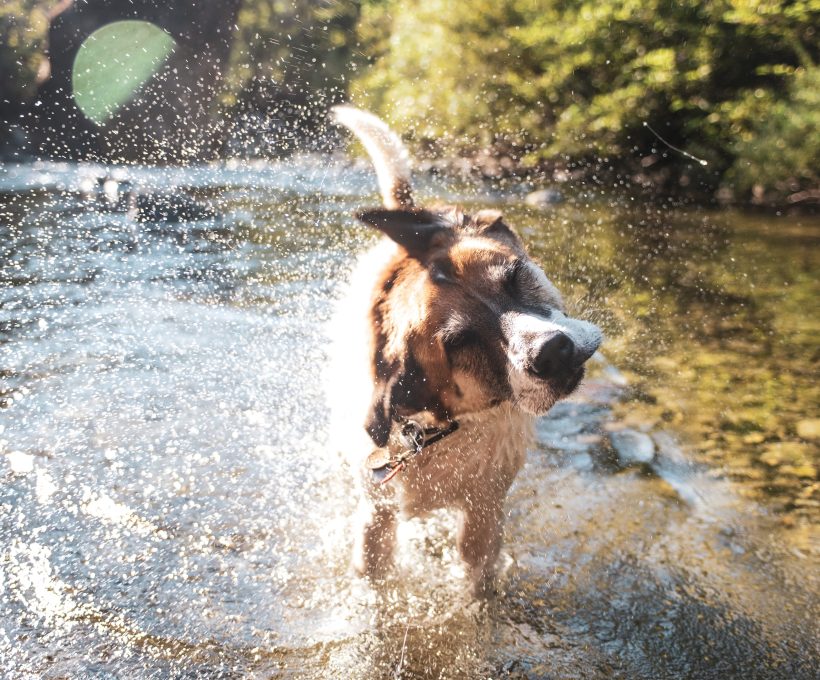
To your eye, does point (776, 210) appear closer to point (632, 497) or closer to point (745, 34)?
point (745, 34)

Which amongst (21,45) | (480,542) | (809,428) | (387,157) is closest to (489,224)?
(387,157)

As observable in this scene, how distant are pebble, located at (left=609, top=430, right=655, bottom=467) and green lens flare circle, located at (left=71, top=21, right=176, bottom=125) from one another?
47.6ft

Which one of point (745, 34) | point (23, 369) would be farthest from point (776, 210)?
point (23, 369)

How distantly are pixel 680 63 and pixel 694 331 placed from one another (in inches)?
265

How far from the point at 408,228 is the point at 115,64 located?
57.7 feet

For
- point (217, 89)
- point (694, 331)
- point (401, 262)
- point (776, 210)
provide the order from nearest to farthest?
point (401, 262), point (694, 331), point (776, 210), point (217, 89)

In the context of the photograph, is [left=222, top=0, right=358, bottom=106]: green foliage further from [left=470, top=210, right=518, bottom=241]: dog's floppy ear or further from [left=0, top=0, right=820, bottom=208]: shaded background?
[left=470, top=210, right=518, bottom=241]: dog's floppy ear

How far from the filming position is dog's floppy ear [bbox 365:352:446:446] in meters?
2.64

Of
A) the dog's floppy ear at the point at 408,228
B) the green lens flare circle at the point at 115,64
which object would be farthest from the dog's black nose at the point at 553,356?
the green lens flare circle at the point at 115,64

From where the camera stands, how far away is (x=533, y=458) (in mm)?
4008

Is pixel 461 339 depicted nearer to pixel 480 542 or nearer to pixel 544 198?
pixel 480 542

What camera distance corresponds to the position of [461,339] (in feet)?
8.48

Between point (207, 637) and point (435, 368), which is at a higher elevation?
point (435, 368)

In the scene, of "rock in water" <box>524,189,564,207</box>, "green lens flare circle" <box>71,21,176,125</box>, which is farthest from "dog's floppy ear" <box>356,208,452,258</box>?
"green lens flare circle" <box>71,21,176,125</box>
